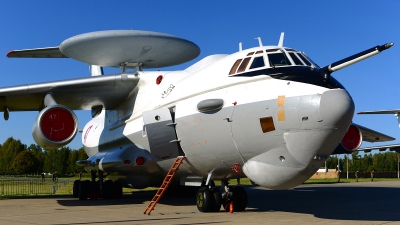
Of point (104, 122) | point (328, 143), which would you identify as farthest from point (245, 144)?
point (104, 122)

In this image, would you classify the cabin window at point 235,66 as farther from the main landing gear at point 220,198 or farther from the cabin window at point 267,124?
the main landing gear at point 220,198

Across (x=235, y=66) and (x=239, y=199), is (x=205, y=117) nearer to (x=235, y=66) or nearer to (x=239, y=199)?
(x=235, y=66)

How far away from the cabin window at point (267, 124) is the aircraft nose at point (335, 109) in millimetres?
876

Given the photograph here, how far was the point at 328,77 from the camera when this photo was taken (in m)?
7.84

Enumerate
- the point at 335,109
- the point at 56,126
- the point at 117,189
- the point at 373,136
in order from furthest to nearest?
the point at 117,189, the point at 373,136, the point at 56,126, the point at 335,109

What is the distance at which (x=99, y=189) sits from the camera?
1475 centimetres

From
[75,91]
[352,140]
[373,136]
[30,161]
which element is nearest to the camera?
[352,140]

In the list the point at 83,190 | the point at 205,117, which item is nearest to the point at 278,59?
the point at 205,117

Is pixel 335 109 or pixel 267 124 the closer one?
pixel 335 109

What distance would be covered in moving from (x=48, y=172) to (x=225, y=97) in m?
70.1

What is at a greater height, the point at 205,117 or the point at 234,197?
the point at 205,117

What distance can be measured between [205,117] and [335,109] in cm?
261

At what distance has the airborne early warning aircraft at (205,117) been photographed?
7.66 m

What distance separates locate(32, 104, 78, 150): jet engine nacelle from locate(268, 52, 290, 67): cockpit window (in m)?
4.90
